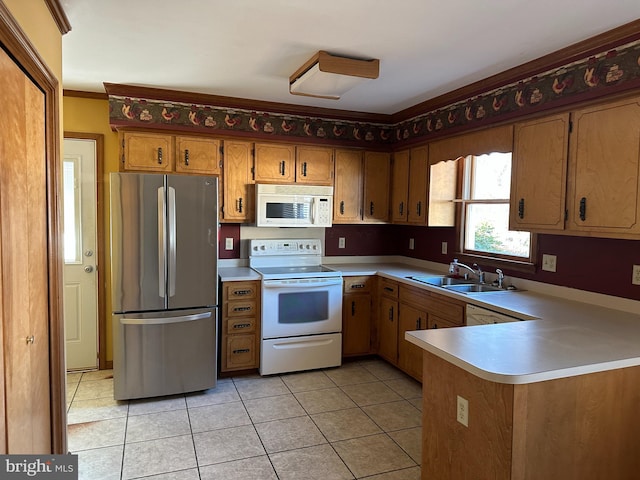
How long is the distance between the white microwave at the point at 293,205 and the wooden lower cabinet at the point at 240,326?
0.64 meters

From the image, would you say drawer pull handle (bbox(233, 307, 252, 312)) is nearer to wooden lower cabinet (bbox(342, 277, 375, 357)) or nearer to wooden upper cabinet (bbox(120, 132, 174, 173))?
wooden lower cabinet (bbox(342, 277, 375, 357))

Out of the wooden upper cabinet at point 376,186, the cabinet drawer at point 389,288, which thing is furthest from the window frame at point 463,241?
the wooden upper cabinet at point 376,186

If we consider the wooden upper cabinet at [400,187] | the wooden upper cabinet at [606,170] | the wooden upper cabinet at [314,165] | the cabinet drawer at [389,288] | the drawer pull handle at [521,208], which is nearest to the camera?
the wooden upper cabinet at [606,170]

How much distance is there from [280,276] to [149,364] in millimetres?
1223

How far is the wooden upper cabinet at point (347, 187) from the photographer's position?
4.28 m

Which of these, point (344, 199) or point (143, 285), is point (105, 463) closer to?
point (143, 285)

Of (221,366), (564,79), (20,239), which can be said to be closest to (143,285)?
(221,366)

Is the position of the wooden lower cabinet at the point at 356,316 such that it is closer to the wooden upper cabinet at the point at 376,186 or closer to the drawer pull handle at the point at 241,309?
the wooden upper cabinet at the point at 376,186

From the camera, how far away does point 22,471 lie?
1688 millimetres

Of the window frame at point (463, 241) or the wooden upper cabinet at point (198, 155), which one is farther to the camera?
the wooden upper cabinet at point (198, 155)

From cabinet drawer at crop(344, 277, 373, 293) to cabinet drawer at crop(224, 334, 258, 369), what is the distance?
0.97 meters

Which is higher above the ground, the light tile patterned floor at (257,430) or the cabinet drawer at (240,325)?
the cabinet drawer at (240,325)

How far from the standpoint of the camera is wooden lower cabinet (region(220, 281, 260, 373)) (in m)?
3.65

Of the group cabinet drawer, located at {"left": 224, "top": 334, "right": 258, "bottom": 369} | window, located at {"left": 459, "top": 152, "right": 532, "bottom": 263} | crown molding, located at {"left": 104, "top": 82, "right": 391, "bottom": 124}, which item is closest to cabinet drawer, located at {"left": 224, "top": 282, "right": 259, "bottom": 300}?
cabinet drawer, located at {"left": 224, "top": 334, "right": 258, "bottom": 369}
